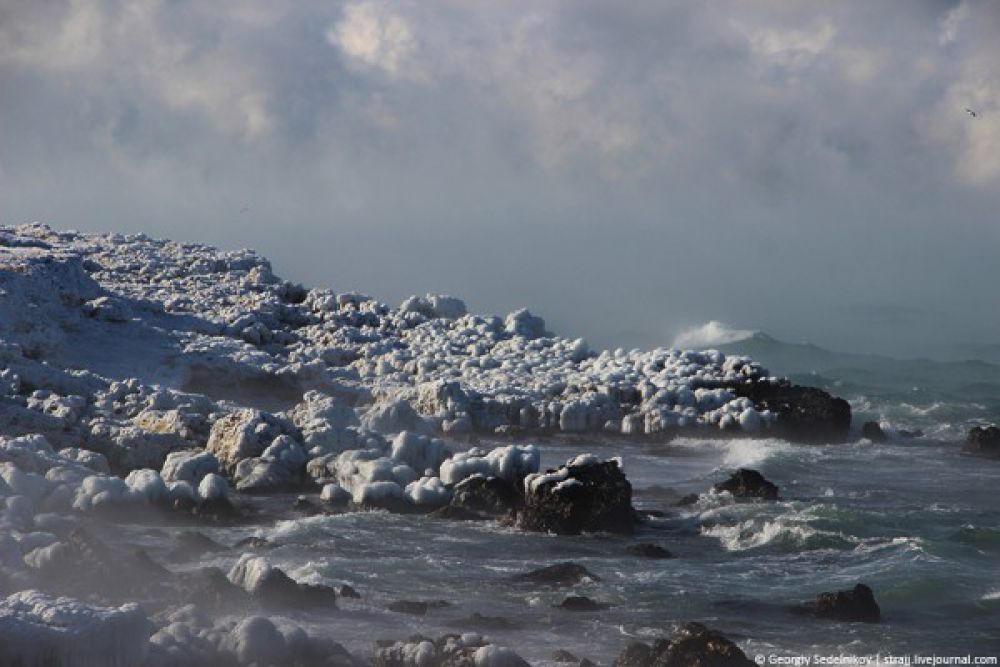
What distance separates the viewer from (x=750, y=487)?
127ft

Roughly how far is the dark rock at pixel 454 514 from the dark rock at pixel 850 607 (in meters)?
12.2

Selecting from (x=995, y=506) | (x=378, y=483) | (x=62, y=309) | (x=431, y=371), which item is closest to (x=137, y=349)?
(x=62, y=309)

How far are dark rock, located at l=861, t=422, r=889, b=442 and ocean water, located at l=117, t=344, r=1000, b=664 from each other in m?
11.2

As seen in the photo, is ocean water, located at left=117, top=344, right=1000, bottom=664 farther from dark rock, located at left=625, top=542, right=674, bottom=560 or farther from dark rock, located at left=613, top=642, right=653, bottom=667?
dark rock, located at left=613, top=642, right=653, bottom=667

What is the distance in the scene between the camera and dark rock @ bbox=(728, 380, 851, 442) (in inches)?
2221

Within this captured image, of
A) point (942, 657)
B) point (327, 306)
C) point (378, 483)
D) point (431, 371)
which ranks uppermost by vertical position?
point (327, 306)

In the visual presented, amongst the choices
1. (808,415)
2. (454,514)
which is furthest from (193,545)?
(808,415)

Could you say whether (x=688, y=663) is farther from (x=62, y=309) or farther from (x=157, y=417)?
(x=62, y=309)

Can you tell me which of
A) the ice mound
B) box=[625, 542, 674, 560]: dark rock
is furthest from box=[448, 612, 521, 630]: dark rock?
box=[625, 542, 674, 560]: dark rock

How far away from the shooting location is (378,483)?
3584 cm

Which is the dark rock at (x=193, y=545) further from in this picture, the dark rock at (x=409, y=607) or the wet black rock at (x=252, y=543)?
the dark rock at (x=409, y=607)

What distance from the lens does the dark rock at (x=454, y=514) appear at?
3453 cm

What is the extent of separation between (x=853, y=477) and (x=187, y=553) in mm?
25978

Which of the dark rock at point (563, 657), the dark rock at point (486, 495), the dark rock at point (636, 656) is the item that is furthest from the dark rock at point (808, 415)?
the dark rock at point (563, 657)
